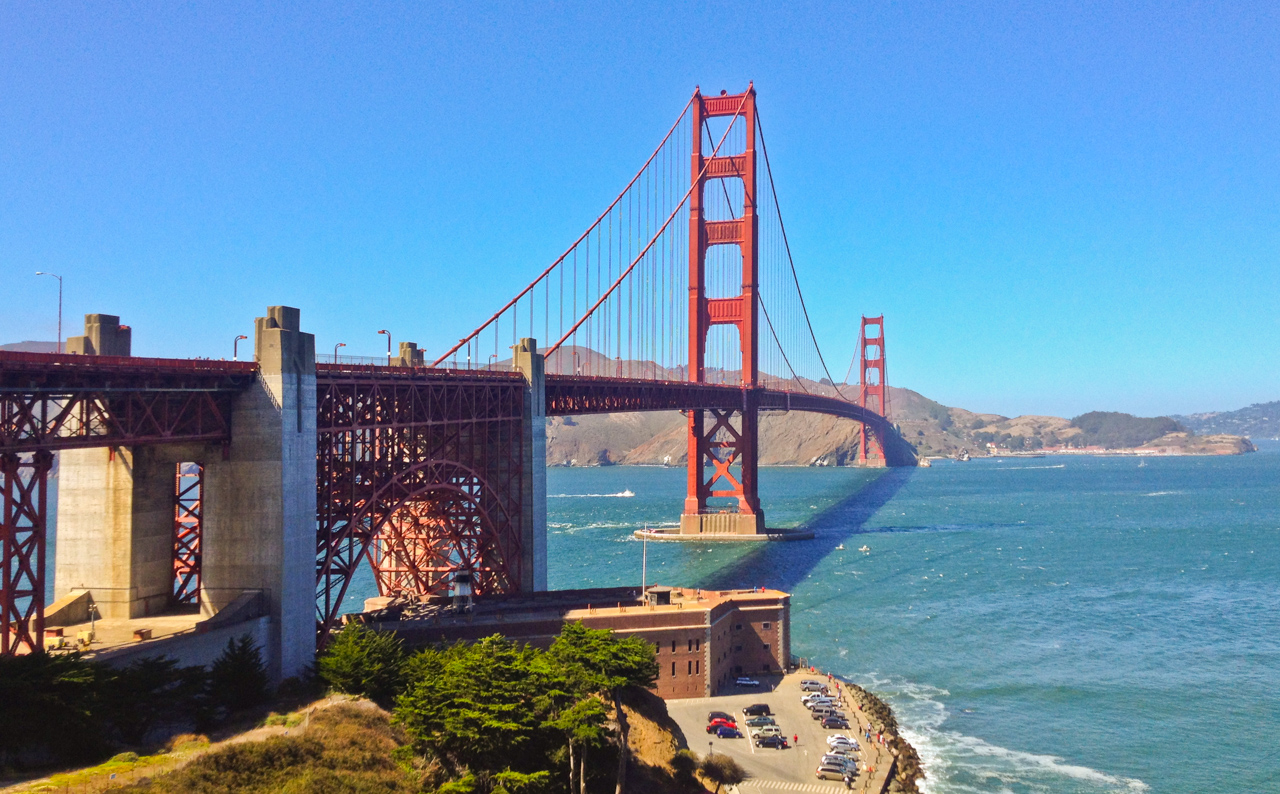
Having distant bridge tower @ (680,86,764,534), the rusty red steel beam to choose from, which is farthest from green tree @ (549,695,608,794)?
distant bridge tower @ (680,86,764,534)

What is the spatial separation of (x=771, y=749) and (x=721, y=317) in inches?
2289

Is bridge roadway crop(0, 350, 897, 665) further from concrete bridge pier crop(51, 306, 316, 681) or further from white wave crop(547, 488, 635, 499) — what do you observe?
white wave crop(547, 488, 635, 499)

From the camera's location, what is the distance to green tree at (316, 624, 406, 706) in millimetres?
24438

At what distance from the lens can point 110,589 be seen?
83.4 feet

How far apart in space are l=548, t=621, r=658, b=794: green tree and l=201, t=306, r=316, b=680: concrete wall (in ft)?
23.8

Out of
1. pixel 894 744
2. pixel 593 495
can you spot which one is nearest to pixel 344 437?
pixel 894 744

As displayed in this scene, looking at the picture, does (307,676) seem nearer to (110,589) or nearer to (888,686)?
(110,589)

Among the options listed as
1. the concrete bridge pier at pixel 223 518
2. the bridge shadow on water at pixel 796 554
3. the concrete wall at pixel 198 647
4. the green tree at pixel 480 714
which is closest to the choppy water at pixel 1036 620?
the bridge shadow on water at pixel 796 554

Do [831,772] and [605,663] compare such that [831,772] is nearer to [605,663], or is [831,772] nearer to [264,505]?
[605,663]

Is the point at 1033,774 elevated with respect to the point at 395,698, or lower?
lower

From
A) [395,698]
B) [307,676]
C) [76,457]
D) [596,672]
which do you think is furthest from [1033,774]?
[76,457]

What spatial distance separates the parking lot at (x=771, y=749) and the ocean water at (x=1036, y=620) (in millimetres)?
3396

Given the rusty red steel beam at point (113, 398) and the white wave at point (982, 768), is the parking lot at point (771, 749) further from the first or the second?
the rusty red steel beam at point (113, 398)

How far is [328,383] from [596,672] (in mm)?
11488
